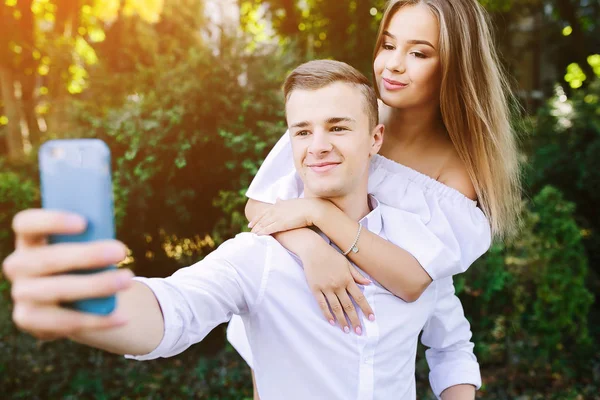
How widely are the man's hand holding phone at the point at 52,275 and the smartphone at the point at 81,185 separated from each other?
2cm

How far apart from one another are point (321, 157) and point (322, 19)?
8263 millimetres

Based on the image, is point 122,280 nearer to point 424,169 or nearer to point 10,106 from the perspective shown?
point 424,169

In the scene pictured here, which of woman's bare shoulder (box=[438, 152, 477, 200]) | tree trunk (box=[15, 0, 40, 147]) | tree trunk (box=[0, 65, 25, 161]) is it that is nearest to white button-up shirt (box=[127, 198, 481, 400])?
woman's bare shoulder (box=[438, 152, 477, 200])

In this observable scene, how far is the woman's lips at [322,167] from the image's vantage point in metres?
1.93

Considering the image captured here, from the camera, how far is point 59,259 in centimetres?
90

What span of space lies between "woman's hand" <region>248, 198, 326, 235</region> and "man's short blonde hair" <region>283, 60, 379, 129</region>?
396 millimetres

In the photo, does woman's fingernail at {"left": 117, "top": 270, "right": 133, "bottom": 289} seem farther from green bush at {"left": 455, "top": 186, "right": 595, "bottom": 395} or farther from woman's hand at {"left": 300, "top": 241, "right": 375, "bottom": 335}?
green bush at {"left": 455, "top": 186, "right": 595, "bottom": 395}

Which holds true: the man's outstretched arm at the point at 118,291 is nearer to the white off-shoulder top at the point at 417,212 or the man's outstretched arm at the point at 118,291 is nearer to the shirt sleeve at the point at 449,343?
the white off-shoulder top at the point at 417,212

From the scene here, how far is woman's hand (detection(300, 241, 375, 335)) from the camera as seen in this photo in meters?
1.86

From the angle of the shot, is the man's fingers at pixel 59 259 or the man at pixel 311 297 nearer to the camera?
the man's fingers at pixel 59 259

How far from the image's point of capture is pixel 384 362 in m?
1.95

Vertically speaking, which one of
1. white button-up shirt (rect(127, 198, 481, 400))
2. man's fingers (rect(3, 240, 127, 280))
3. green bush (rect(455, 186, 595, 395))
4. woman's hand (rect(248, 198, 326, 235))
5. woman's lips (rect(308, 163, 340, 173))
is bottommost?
green bush (rect(455, 186, 595, 395))

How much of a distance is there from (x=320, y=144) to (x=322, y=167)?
0.10 metres

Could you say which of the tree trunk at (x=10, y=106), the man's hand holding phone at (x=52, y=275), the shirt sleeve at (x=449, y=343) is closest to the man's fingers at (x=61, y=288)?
the man's hand holding phone at (x=52, y=275)
